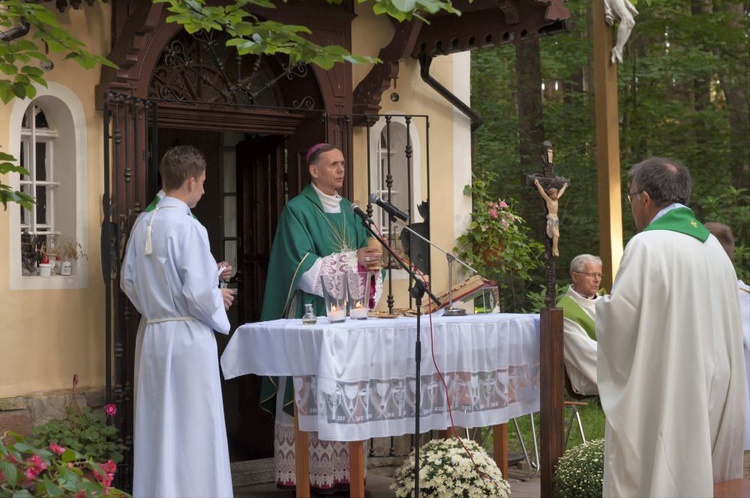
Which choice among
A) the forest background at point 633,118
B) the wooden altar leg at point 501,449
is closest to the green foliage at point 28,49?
the wooden altar leg at point 501,449

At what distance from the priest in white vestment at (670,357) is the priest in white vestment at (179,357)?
2.11m

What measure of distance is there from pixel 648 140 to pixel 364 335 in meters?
13.3

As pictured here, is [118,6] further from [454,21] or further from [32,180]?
[454,21]

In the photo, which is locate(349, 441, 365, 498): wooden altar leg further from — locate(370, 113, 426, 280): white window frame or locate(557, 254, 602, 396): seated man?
locate(370, 113, 426, 280): white window frame

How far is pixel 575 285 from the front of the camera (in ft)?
28.3

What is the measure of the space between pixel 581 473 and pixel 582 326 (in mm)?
1447

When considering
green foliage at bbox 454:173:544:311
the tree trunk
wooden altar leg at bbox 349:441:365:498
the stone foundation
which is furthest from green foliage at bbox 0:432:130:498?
the tree trunk

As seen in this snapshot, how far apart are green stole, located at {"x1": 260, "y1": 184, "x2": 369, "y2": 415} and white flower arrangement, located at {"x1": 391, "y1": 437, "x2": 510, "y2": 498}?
→ 43.8 inches

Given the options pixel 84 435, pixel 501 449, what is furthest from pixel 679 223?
pixel 84 435

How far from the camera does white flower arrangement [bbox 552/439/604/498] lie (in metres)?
7.03

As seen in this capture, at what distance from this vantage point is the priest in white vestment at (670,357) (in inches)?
223

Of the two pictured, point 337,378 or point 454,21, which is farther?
point 454,21

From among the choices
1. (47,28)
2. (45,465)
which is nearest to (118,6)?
(47,28)

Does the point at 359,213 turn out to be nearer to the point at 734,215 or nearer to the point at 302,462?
the point at 302,462
